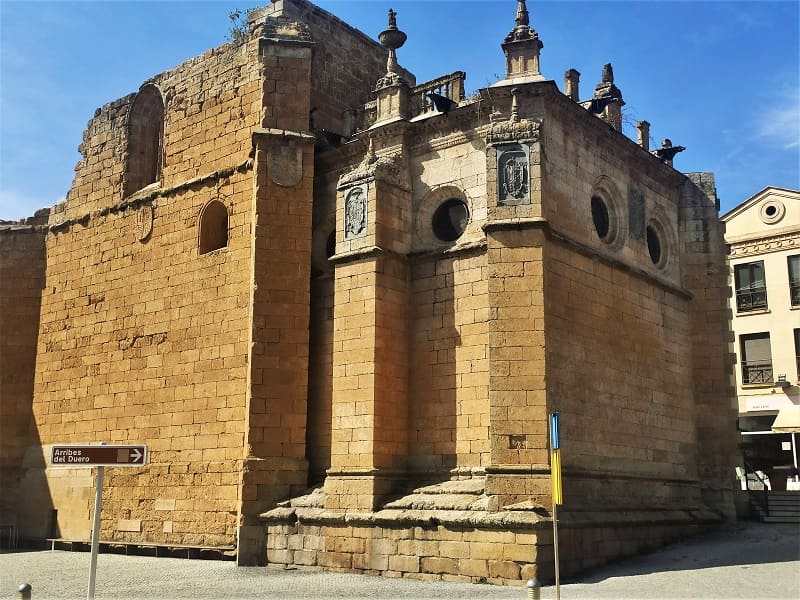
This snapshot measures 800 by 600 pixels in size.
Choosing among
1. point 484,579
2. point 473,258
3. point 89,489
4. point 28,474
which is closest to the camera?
point 484,579

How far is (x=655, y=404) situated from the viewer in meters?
16.5

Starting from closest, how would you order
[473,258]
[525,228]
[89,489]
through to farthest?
[525,228] → [473,258] → [89,489]

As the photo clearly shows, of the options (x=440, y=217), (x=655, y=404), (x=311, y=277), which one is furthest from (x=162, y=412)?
(x=655, y=404)

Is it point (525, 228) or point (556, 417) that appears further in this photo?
point (525, 228)

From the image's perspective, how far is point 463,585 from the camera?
12.2 m

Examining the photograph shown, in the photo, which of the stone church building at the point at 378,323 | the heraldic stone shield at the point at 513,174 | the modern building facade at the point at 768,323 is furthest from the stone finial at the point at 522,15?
the modern building facade at the point at 768,323

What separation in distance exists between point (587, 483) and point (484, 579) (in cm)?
257

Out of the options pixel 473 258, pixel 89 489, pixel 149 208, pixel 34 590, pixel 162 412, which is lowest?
pixel 34 590

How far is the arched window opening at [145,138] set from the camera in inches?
802

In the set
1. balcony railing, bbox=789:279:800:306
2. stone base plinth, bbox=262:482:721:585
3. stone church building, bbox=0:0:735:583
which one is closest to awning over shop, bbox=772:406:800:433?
balcony railing, bbox=789:279:800:306

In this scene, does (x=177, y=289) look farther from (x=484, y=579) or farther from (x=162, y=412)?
(x=484, y=579)

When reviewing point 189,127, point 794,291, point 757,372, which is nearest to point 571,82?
point 189,127

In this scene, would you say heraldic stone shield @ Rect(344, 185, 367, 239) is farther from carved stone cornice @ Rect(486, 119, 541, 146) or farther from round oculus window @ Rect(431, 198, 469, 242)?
carved stone cornice @ Rect(486, 119, 541, 146)

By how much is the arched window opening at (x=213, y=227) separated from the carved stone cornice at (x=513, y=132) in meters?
6.40
